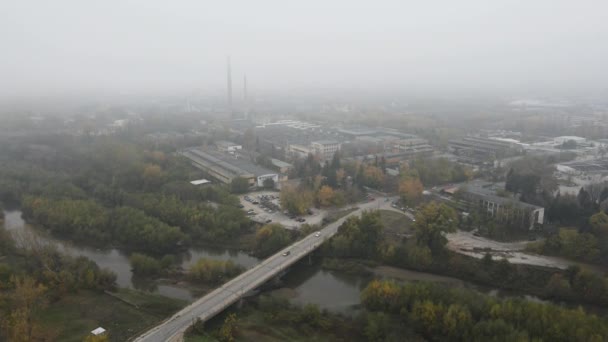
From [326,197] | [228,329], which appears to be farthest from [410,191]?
[228,329]

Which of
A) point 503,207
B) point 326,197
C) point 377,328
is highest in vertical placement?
point 503,207

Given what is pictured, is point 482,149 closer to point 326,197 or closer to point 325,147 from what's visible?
point 325,147

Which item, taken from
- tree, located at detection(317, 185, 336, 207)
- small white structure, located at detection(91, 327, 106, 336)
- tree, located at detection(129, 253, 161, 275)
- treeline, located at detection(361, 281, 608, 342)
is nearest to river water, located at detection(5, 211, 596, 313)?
tree, located at detection(129, 253, 161, 275)

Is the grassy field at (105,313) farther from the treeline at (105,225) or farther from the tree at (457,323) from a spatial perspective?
the tree at (457,323)

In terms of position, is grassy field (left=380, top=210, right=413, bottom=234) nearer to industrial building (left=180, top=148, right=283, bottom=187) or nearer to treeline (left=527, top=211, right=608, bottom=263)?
treeline (left=527, top=211, right=608, bottom=263)

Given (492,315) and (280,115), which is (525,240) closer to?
(492,315)

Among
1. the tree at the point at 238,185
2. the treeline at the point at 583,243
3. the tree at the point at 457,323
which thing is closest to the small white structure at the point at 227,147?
the tree at the point at 238,185

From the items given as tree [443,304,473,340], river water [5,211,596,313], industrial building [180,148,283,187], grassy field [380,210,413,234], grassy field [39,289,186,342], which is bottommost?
river water [5,211,596,313]
